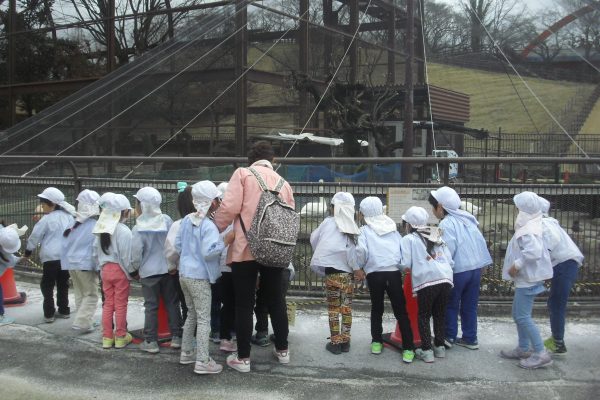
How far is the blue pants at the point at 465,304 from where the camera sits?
4.93 metres

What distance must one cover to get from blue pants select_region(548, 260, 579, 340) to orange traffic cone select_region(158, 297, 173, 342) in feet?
10.9

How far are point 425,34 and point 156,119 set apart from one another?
22.1 feet

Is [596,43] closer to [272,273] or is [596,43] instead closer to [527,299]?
[527,299]

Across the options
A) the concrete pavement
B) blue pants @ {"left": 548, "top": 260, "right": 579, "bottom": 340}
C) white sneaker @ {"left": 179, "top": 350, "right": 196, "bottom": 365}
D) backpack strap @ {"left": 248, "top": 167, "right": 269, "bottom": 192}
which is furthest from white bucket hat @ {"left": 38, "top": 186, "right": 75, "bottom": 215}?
blue pants @ {"left": 548, "top": 260, "right": 579, "bottom": 340}

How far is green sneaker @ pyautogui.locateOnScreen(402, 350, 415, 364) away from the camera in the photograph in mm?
4688

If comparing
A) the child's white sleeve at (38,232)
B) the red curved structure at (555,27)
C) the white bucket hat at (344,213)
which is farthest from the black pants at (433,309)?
the red curved structure at (555,27)

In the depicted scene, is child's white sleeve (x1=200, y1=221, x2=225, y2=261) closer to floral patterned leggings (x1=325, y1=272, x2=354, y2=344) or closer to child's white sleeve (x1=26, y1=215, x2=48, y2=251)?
Answer: floral patterned leggings (x1=325, y1=272, x2=354, y2=344)

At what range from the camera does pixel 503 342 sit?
5227 mm

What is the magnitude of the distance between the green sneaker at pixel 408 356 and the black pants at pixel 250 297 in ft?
3.29

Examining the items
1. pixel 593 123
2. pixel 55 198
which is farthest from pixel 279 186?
pixel 593 123

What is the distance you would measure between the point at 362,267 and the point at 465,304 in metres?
0.99

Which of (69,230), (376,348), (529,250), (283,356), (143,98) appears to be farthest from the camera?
(143,98)

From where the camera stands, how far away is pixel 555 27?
37.8ft

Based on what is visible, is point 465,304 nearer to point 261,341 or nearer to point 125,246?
point 261,341
